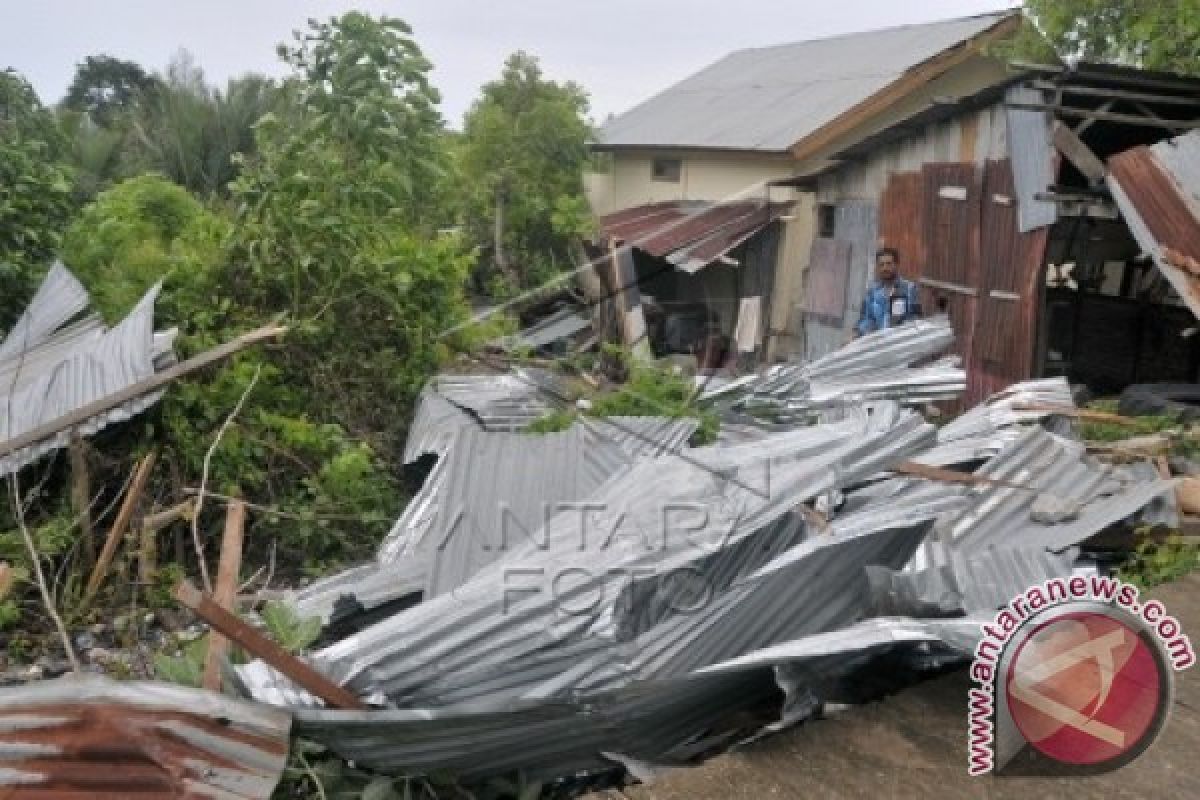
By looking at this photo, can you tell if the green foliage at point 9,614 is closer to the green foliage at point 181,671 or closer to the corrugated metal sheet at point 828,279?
the green foliage at point 181,671

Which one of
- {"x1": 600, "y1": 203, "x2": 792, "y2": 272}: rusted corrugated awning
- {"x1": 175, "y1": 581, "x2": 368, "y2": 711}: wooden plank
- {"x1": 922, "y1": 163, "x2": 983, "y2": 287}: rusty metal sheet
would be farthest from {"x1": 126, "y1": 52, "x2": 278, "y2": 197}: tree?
{"x1": 175, "y1": 581, "x2": 368, "y2": 711}: wooden plank

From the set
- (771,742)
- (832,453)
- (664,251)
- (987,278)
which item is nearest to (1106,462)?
(832,453)

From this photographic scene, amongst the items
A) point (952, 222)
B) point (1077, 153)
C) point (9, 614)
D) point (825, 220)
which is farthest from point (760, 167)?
point (9, 614)

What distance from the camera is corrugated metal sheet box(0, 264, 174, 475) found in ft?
16.1

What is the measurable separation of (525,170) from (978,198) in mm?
9405

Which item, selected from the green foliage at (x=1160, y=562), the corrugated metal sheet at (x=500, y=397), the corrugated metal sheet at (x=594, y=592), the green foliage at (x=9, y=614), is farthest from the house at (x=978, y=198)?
the green foliage at (x=9, y=614)

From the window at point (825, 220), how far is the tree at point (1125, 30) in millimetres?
3181

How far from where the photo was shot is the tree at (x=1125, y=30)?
1067 cm

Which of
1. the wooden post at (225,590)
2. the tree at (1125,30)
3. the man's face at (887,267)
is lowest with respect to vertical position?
the wooden post at (225,590)

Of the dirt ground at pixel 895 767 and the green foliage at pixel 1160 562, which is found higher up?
the green foliage at pixel 1160 562

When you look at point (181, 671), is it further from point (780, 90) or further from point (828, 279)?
point (780, 90)

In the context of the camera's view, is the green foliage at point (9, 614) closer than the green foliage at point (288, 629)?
No

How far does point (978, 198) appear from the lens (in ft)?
28.8

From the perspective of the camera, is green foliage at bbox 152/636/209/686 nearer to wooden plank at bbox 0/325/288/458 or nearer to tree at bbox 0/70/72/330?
wooden plank at bbox 0/325/288/458
